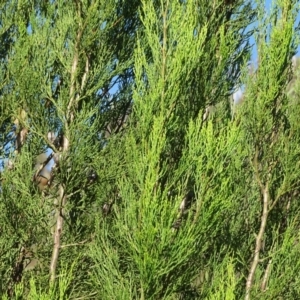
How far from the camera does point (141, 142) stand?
419cm

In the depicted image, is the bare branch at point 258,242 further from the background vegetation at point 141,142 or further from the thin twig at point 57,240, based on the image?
the thin twig at point 57,240

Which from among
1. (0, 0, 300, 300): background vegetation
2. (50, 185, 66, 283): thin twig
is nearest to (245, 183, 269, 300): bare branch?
(0, 0, 300, 300): background vegetation

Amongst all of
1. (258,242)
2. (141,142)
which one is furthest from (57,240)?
(258,242)

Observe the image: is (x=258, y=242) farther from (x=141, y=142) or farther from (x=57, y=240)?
(x=57, y=240)

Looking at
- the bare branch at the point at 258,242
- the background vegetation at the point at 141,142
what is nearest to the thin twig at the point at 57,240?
the background vegetation at the point at 141,142

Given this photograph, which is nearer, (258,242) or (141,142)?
(141,142)

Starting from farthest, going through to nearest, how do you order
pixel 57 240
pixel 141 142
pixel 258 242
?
pixel 258 242, pixel 57 240, pixel 141 142

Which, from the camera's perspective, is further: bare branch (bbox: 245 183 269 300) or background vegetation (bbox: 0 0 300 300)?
bare branch (bbox: 245 183 269 300)

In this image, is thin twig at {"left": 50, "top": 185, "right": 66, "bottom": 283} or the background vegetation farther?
thin twig at {"left": 50, "top": 185, "right": 66, "bottom": 283}

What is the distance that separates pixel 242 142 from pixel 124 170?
121 centimetres

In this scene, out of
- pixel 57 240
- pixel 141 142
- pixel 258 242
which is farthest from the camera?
pixel 258 242

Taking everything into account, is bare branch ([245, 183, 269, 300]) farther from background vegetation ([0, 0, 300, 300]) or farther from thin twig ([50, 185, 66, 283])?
thin twig ([50, 185, 66, 283])

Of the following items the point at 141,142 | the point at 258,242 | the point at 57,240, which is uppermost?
the point at 141,142

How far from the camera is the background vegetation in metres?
3.88
